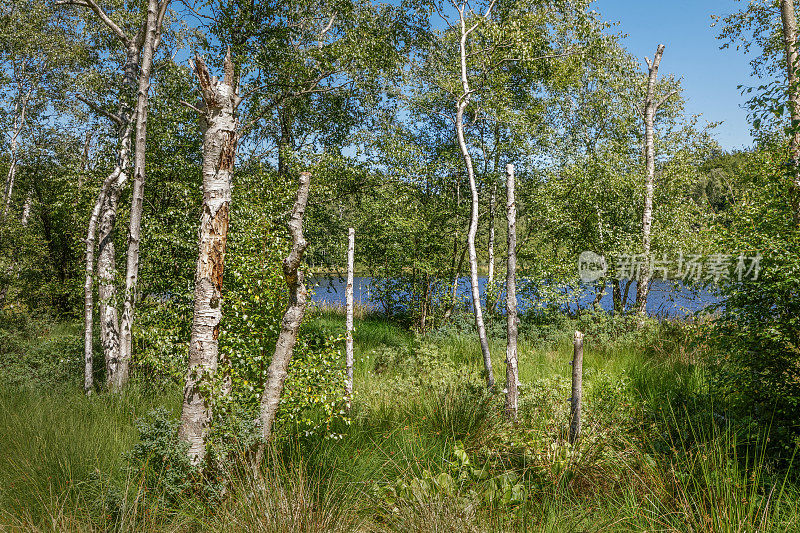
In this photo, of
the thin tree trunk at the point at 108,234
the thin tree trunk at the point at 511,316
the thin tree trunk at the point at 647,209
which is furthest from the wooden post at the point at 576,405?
the thin tree trunk at the point at 647,209

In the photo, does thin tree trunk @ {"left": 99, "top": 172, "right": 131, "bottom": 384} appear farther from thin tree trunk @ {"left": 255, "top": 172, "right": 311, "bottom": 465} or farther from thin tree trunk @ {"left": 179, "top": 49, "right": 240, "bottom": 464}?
thin tree trunk @ {"left": 255, "top": 172, "right": 311, "bottom": 465}

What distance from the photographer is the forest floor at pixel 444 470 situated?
266 centimetres

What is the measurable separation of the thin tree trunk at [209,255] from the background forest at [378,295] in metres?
0.02

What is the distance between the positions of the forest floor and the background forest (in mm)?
34

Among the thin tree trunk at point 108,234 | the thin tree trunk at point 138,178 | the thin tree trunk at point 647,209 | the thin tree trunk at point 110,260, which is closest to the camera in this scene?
the thin tree trunk at point 138,178

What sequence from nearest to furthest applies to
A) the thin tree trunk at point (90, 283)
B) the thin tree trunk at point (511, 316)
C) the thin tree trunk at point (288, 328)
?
the thin tree trunk at point (288, 328) → the thin tree trunk at point (511, 316) → the thin tree trunk at point (90, 283)

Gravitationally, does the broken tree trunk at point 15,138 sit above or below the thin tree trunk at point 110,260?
above

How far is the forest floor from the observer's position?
105 inches

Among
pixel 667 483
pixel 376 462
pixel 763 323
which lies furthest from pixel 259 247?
pixel 763 323

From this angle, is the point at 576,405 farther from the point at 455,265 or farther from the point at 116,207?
the point at 455,265

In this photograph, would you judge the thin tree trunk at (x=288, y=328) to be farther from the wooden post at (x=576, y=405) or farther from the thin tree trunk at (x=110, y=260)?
the thin tree trunk at (x=110, y=260)

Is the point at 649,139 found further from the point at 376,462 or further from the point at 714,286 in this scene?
the point at 376,462

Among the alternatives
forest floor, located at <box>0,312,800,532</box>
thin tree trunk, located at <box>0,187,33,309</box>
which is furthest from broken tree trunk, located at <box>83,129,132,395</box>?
thin tree trunk, located at <box>0,187,33,309</box>

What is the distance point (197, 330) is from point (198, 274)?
0.42 meters
